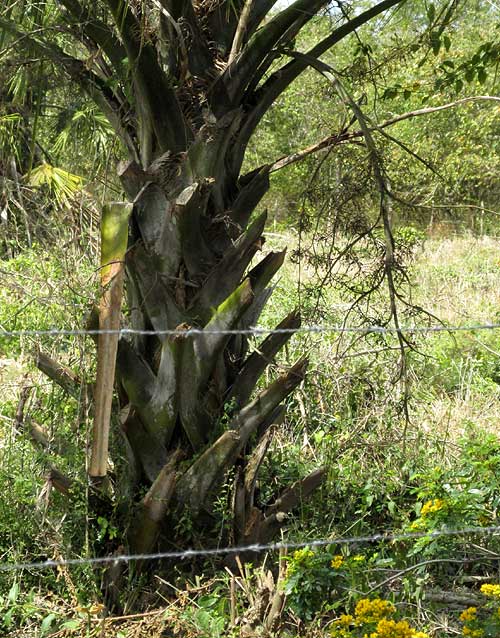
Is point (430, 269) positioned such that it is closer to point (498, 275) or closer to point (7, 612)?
point (498, 275)

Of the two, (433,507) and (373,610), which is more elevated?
(433,507)

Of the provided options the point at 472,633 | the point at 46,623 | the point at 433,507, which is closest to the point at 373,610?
the point at 472,633

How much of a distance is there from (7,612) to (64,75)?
2.47m

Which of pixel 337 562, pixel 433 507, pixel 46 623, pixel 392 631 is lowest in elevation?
pixel 46 623

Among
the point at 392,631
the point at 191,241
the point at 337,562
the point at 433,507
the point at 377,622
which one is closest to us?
the point at 392,631

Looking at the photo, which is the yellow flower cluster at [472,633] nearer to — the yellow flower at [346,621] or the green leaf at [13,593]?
the yellow flower at [346,621]

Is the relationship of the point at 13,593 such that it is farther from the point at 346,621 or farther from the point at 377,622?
the point at 377,622

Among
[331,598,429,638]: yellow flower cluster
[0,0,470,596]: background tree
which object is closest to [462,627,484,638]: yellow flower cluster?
[331,598,429,638]: yellow flower cluster

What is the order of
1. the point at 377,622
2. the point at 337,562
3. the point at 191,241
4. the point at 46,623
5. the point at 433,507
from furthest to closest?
the point at 433,507 < the point at 191,241 < the point at 337,562 < the point at 46,623 < the point at 377,622

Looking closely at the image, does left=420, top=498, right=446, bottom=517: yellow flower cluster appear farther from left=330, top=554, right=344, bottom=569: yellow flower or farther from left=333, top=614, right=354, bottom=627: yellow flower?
left=333, top=614, right=354, bottom=627: yellow flower

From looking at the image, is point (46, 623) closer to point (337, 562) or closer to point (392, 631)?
point (337, 562)

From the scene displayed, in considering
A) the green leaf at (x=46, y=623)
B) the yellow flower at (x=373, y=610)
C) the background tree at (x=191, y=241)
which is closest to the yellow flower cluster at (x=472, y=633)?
the yellow flower at (x=373, y=610)

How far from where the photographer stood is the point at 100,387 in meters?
3.41

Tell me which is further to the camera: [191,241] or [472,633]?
[191,241]
